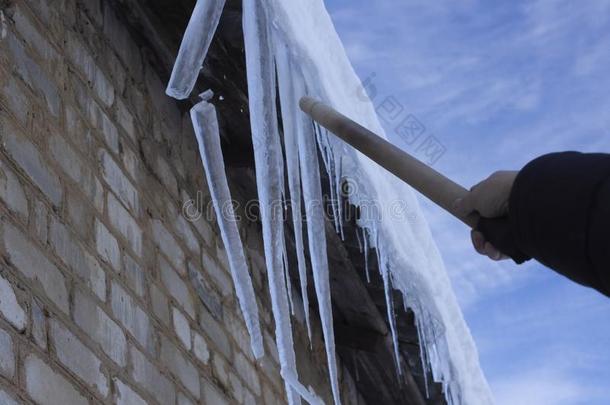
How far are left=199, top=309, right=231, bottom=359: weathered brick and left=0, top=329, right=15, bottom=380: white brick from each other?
3.98ft

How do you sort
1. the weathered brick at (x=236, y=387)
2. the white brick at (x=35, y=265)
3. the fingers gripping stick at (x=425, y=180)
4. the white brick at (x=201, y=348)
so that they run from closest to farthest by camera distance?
the fingers gripping stick at (x=425, y=180)
the white brick at (x=35, y=265)
the white brick at (x=201, y=348)
the weathered brick at (x=236, y=387)

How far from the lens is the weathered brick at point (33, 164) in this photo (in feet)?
8.32

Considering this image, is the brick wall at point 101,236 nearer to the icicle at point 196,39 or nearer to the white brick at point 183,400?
the white brick at point 183,400

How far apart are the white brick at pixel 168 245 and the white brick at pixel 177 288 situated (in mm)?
42

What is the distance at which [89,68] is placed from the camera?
314 cm

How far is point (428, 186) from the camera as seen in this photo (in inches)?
56.6

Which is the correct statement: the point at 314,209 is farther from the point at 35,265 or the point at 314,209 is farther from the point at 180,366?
the point at 35,265

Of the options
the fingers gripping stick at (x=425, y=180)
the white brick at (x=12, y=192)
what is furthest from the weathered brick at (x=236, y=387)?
the fingers gripping stick at (x=425, y=180)

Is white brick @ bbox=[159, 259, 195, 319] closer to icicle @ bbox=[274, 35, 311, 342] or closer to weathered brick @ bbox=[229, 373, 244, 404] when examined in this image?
weathered brick @ bbox=[229, 373, 244, 404]

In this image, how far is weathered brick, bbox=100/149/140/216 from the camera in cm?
304

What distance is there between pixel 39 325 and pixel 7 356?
167 millimetres

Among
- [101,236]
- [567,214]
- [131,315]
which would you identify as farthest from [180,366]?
[567,214]

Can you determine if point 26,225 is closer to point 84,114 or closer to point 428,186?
point 84,114

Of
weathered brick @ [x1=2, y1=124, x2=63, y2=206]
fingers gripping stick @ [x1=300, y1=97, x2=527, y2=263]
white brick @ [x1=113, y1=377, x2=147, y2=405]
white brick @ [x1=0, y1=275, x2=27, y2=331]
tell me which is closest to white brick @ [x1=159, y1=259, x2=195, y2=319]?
white brick @ [x1=113, y1=377, x2=147, y2=405]
